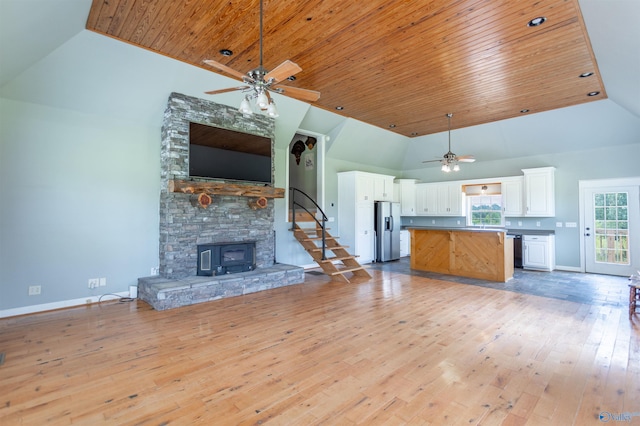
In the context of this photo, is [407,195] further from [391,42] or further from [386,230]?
[391,42]

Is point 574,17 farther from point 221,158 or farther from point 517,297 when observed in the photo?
point 221,158

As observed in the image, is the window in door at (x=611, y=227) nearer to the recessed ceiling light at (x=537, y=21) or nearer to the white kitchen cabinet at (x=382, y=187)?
the white kitchen cabinet at (x=382, y=187)

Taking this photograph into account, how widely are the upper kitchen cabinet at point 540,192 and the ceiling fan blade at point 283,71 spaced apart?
7143 mm

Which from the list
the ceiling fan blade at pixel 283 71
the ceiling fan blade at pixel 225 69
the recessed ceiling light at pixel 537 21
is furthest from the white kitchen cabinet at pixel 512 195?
the ceiling fan blade at pixel 225 69

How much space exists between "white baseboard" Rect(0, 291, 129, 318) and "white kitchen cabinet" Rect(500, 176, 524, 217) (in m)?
8.56

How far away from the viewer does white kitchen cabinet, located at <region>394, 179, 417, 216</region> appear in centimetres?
980

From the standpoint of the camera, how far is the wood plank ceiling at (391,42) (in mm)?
3182

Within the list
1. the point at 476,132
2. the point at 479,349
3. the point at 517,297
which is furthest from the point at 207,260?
the point at 476,132

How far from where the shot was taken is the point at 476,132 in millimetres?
7758

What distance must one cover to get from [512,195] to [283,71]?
24.2ft

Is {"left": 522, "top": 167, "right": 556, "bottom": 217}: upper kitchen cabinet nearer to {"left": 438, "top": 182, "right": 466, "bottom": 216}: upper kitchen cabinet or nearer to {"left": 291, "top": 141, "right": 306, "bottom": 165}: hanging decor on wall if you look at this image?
{"left": 438, "top": 182, "right": 466, "bottom": 216}: upper kitchen cabinet

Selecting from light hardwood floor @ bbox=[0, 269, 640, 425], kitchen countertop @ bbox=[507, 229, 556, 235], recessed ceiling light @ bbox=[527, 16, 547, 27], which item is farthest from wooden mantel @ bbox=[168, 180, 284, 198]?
kitchen countertop @ bbox=[507, 229, 556, 235]

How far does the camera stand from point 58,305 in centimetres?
432

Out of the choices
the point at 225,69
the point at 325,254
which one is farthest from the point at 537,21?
the point at 325,254
